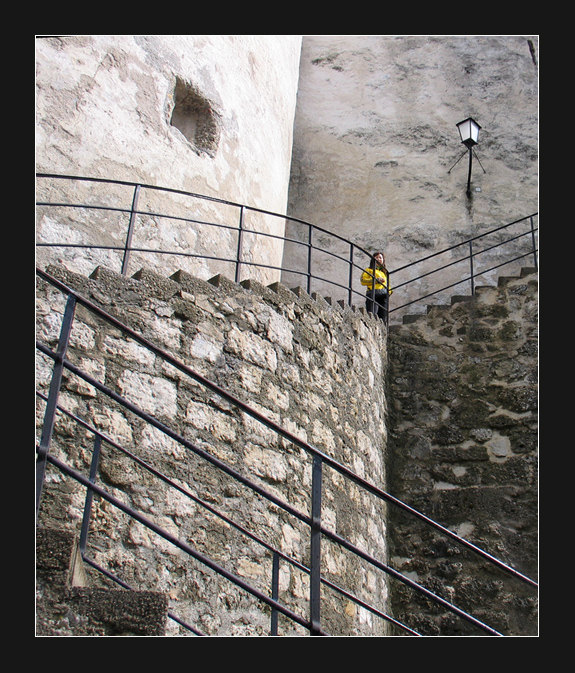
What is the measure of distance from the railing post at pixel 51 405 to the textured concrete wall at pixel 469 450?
438cm

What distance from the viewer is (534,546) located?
653 cm

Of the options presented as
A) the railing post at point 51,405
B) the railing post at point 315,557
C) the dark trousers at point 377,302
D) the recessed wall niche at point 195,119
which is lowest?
the railing post at point 315,557

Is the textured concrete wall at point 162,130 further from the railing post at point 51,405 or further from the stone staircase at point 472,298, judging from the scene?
the railing post at point 51,405

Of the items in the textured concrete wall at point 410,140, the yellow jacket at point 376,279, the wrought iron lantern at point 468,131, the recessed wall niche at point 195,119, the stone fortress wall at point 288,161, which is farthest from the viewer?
the textured concrete wall at point 410,140

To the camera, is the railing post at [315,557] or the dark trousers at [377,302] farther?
the dark trousers at [377,302]

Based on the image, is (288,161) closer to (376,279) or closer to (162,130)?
(376,279)

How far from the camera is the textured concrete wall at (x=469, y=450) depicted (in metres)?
6.50

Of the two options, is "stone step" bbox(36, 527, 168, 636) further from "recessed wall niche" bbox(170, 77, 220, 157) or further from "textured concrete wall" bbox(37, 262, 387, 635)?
"recessed wall niche" bbox(170, 77, 220, 157)

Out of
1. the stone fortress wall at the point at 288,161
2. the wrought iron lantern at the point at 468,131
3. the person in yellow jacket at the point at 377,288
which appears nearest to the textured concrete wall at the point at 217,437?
the stone fortress wall at the point at 288,161

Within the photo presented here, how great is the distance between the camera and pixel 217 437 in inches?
193

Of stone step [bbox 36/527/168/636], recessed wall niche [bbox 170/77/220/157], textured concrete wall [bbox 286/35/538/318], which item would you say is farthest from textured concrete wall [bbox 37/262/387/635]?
textured concrete wall [bbox 286/35/538/318]

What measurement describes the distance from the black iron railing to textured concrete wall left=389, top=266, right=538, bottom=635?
2.66 feet

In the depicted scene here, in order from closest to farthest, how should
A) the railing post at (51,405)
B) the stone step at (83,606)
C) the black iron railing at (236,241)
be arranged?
the stone step at (83,606) < the railing post at (51,405) < the black iron railing at (236,241)

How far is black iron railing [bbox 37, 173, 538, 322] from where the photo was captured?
19.3ft
